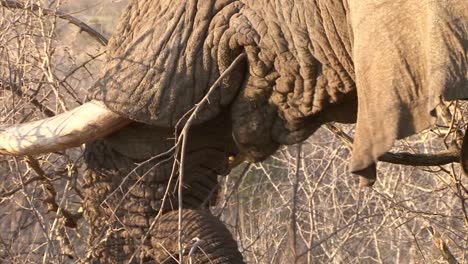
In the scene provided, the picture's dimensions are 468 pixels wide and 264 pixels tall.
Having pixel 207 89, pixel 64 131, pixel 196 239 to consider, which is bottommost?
pixel 196 239

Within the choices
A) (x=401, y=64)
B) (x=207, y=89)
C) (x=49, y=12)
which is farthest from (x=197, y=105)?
(x=49, y=12)

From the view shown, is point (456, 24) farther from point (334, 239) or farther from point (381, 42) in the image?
point (334, 239)

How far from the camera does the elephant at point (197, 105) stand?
3754 mm

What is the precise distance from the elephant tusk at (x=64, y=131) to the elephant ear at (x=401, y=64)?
0.86m

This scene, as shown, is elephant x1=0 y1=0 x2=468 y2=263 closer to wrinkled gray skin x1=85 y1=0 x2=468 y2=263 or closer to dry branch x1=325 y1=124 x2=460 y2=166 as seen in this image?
wrinkled gray skin x1=85 y1=0 x2=468 y2=263

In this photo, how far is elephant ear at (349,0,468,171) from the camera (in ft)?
10.4

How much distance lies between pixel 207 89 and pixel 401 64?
71 cm

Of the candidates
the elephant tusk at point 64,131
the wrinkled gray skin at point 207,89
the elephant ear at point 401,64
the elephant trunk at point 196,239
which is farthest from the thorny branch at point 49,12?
the elephant ear at point 401,64

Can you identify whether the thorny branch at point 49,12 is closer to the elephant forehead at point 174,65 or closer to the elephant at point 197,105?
the elephant at point 197,105

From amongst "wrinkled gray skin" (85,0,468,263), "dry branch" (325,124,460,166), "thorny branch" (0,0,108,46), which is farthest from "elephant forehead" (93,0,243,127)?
"thorny branch" (0,0,108,46)

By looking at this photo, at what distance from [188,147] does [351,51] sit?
62cm

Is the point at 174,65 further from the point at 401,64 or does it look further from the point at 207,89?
the point at 401,64

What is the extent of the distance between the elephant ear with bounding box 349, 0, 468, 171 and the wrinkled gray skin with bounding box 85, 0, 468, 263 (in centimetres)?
2

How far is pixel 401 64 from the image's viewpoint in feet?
10.9
